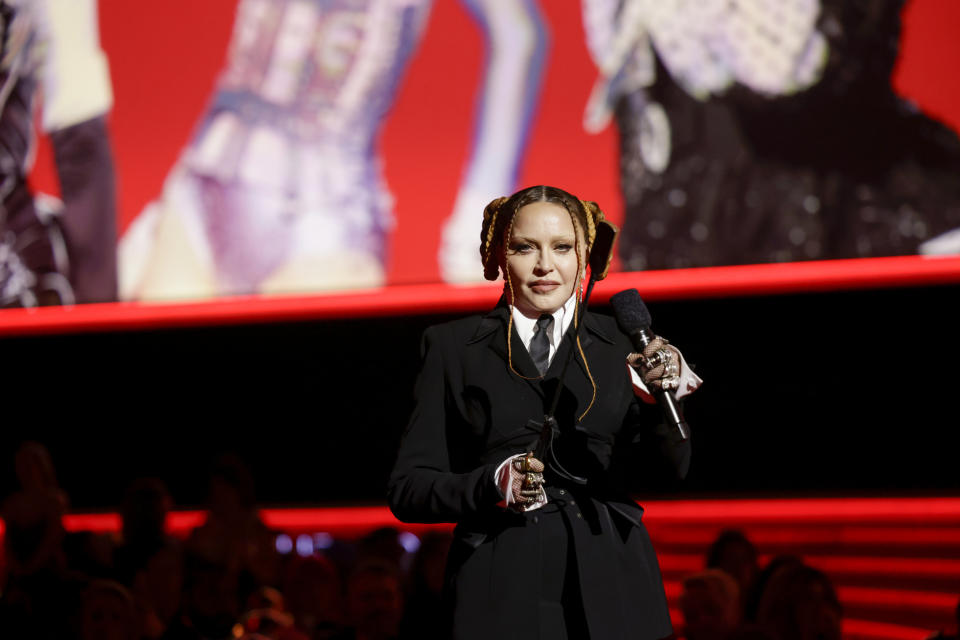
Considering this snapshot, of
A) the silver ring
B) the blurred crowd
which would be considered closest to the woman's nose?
the silver ring

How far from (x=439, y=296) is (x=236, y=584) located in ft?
5.56

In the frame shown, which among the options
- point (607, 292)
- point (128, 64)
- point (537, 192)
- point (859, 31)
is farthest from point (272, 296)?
point (537, 192)

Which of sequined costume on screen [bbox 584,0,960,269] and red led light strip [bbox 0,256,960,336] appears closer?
sequined costume on screen [bbox 584,0,960,269]

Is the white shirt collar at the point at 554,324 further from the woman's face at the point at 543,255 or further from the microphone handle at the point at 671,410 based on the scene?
the microphone handle at the point at 671,410

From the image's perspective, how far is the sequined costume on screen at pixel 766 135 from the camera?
4.34 m

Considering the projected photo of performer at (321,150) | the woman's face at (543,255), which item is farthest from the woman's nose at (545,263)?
the projected photo of performer at (321,150)

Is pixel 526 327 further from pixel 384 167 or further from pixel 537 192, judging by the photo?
pixel 384 167

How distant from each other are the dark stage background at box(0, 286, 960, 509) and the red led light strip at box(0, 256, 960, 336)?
83mm

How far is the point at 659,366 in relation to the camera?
1.38m

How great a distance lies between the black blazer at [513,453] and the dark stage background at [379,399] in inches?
140

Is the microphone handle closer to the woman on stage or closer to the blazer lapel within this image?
the woman on stage

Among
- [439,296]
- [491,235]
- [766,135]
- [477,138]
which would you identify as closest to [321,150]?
[477,138]

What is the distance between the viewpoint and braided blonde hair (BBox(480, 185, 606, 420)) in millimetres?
1568

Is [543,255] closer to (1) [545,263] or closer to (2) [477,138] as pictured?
(1) [545,263]
